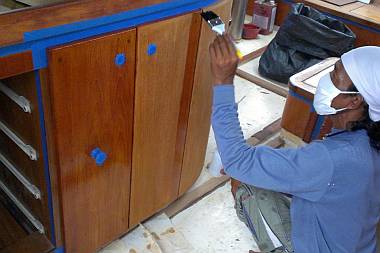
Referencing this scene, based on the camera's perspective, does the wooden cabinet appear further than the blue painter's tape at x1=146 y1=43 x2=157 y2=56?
No

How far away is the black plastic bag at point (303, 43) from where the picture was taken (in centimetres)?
265

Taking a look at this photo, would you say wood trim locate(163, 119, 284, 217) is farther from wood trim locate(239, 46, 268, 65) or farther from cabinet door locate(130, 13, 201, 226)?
wood trim locate(239, 46, 268, 65)

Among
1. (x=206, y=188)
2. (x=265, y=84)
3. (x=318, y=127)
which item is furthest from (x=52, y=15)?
(x=265, y=84)

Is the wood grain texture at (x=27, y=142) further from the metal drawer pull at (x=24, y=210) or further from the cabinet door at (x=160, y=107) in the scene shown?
the cabinet door at (x=160, y=107)

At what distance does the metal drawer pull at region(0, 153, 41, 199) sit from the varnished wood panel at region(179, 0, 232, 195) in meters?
0.59

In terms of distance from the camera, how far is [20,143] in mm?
1253

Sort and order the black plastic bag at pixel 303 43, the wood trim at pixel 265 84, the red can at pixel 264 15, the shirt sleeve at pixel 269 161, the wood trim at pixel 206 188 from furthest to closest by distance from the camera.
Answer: the red can at pixel 264 15
the wood trim at pixel 265 84
the black plastic bag at pixel 303 43
the wood trim at pixel 206 188
the shirt sleeve at pixel 269 161

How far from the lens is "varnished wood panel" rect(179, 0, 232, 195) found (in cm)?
142

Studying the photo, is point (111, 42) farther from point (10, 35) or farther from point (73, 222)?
point (73, 222)

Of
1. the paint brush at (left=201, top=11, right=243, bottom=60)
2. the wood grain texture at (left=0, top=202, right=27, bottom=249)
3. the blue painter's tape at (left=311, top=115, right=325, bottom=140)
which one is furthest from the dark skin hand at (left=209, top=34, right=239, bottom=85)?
the blue painter's tape at (left=311, top=115, right=325, bottom=140)

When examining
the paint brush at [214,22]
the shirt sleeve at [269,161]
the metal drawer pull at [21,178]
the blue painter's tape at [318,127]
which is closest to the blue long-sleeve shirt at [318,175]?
the shirt sleeve at [269,161]

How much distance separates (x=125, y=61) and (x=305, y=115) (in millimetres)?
1265

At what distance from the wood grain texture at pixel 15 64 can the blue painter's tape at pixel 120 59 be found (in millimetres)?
239

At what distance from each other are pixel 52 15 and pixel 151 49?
33 centimetres
